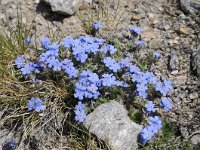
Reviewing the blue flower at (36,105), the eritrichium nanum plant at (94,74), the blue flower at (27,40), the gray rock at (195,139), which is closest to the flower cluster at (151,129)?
the eritrichium nanum plant at (94,74)

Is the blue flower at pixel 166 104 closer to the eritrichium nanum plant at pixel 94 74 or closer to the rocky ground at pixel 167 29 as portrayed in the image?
the eritrichium nanum plant at pixel 94 74

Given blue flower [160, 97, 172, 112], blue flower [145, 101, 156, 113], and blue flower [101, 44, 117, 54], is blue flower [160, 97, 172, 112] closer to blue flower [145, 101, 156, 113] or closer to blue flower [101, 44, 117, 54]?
blue flower [145, 101, 156, 113]

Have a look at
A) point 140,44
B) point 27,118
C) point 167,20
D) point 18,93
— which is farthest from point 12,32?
point 167,20

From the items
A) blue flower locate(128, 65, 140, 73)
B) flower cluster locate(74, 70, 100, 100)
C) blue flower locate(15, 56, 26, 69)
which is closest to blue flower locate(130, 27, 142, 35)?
blue flower locate(128, 65, 140, 73)

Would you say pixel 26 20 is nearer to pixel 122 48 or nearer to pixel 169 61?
pixel 122 48

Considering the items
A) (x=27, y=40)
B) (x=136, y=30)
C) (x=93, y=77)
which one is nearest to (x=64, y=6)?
(x=27, y=40)

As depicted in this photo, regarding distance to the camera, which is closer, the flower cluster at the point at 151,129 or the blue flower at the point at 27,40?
the flower cluster at the point at 151,129
